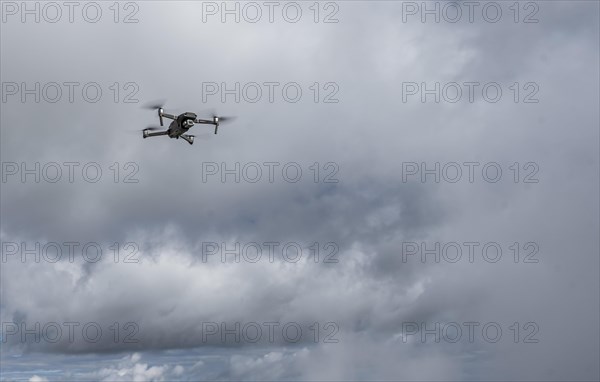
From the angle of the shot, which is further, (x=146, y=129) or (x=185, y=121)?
(x=146, y=129)

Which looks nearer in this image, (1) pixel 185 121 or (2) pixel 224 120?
(1) pixel 185 121
